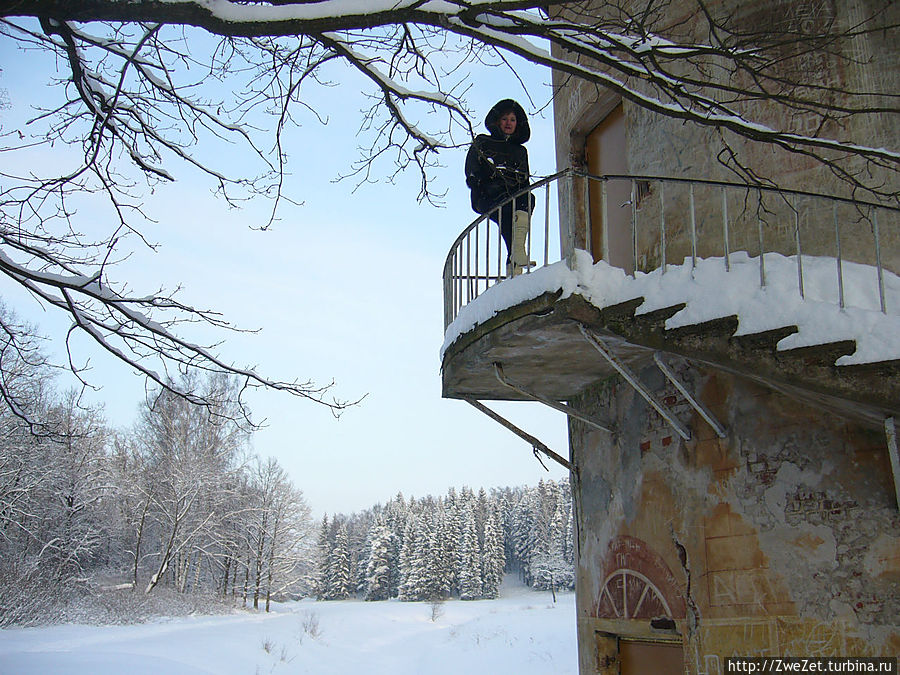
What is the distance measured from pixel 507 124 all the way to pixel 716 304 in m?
3.49

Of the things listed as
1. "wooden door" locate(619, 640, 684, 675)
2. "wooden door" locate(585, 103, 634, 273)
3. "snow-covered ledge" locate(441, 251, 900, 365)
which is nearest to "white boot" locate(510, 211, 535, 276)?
"wooden door" locate(585, 103, 634, 273)

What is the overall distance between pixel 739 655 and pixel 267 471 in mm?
41194

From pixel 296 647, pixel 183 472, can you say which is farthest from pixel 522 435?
pixel 183 472

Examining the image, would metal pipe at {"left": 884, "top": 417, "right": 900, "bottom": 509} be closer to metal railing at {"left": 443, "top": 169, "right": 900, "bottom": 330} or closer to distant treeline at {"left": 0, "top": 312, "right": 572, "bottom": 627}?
metal railing at {"left": 443, "top": 169, "right": 900, "bottom": 330}

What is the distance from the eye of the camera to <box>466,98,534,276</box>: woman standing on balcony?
659 centimetres

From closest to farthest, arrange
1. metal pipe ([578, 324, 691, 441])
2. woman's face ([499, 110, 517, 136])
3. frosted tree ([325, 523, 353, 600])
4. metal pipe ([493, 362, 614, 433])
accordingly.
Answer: metal pipe ([578, 324, 691, 441]) → metal pipe ([493, 362, 614, 433]) → woman's face ([499, 110, 517, 136]) → frosted tree ([325, 523, 353, 600])

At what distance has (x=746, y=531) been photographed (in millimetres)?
5223

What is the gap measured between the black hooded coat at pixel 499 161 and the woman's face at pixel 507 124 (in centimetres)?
3

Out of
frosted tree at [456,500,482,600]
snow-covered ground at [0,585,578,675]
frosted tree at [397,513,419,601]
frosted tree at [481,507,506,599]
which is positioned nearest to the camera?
snow-covered ground at [0,585,578,675]

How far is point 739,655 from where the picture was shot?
5.09 m

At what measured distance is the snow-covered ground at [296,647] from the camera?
14438 mm

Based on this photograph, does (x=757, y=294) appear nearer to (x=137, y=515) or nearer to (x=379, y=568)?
(x=137, y=515)

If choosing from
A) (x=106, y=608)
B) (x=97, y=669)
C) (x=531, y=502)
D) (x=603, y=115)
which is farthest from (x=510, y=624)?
(x=531, y=502)

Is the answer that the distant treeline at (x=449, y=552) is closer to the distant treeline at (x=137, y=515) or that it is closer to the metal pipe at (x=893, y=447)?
the distant treeline at (x=137, y=515)
